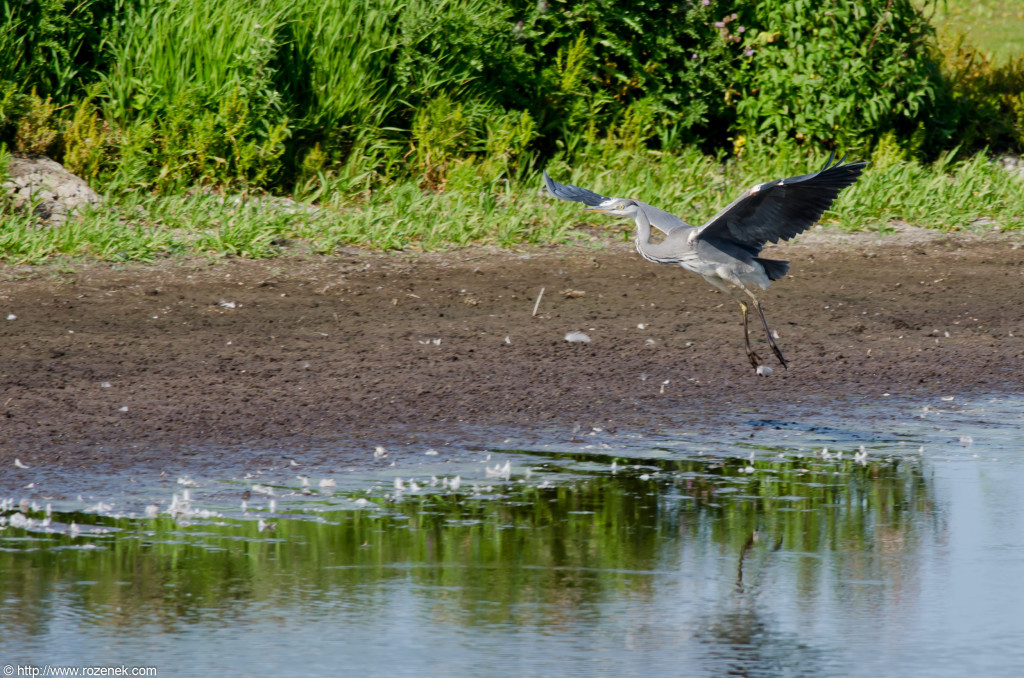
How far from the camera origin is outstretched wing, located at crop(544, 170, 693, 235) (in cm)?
723

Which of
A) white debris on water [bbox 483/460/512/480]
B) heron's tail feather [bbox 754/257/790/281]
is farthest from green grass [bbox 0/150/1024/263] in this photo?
white debris on water [bbox 483/460/512/480]

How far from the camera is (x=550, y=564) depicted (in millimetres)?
4645

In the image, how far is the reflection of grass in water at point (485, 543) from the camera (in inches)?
168

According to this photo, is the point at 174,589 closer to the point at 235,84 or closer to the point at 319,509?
the point at 319,509

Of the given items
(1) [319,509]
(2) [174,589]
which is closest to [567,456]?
(1) [319,509]

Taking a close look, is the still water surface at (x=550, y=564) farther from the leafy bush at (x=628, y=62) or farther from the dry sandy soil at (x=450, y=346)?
the leafy bush at (x=628, y=62)

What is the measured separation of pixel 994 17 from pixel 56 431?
20.2m

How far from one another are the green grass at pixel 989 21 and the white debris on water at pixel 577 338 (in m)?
12.7

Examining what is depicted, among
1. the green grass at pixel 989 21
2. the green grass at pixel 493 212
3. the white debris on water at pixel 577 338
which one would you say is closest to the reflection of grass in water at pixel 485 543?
the white debris on water at pixel 577 338

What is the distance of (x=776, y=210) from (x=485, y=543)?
2788 millimetres

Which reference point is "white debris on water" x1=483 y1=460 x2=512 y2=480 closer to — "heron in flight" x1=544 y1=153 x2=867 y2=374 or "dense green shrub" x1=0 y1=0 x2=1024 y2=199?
"heron in flight" x1=544 y1=153 x2=867 y2=374

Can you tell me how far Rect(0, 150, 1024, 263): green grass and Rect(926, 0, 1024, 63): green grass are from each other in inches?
320

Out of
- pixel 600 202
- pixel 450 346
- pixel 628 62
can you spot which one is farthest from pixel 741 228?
pixel 628 62

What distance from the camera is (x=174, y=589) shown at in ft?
14.1
